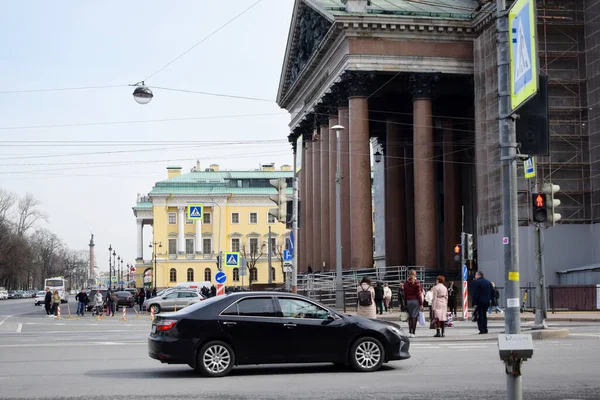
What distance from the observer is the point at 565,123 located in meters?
47.2

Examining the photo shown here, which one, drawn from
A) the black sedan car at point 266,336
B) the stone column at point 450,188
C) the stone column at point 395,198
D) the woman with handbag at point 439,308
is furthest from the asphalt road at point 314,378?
the stone column at point 395,198

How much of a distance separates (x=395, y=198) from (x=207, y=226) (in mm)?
73165

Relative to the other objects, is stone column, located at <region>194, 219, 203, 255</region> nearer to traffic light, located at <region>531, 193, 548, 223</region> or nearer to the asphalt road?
traffic light, located at <region>531, 193, 548, 223</region>

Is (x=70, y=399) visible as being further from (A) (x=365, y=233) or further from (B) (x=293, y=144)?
(B) (x=293, y=144)

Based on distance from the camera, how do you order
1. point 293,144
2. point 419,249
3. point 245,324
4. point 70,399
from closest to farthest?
point 70,399, point 245,324, point 419,249, point 293,144

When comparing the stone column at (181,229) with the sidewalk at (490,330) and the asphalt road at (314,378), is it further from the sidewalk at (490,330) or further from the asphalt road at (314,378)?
the asphalt road at (314,378)

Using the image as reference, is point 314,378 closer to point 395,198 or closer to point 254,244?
point 395,198

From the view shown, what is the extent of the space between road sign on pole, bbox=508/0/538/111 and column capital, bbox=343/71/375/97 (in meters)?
41.7

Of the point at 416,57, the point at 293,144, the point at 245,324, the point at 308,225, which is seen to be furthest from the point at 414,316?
the point at 293,144


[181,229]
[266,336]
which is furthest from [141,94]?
[181,229]

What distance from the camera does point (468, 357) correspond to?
808 inches

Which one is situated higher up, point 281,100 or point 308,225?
point 281,100

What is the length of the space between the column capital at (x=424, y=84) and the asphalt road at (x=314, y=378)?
31.7m

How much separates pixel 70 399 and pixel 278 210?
21.1 metres
